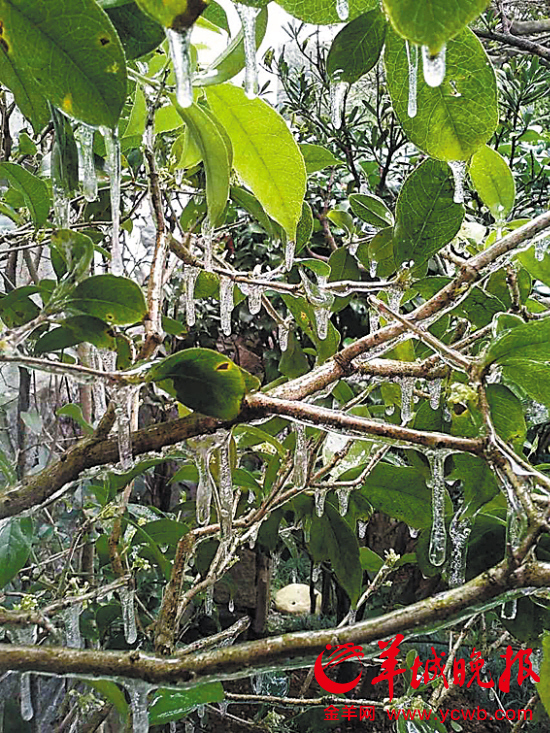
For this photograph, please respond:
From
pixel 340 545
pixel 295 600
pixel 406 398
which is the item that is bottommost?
pixel 295 600

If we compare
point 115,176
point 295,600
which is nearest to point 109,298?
point 115,176

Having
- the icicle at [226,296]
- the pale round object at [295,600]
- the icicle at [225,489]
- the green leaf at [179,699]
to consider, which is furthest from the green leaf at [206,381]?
the pale round object at [295,600]

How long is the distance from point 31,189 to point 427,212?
30cm

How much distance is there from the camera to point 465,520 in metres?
0.52

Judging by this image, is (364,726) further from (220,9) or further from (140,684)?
(220,9)

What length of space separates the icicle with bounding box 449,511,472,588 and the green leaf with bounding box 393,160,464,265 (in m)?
0.21

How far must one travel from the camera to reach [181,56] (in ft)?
0.68

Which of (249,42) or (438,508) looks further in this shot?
(438,508)

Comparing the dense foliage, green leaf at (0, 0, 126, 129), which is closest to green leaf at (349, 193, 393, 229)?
the dense foliage

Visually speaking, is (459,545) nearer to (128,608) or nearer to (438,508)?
(438,508)

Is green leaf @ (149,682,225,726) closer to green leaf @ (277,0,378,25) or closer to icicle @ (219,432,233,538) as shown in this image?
icicle @ (219,432,233,538)

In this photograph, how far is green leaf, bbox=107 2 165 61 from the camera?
11.4 inches

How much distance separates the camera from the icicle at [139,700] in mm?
353

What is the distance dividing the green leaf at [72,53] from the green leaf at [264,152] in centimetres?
13
